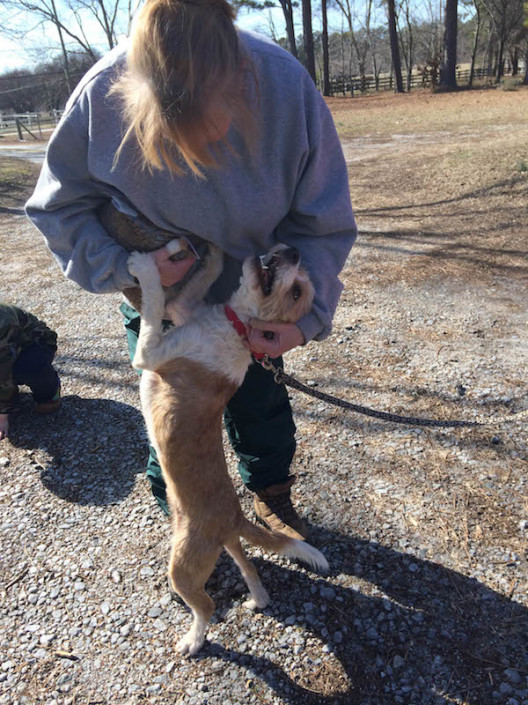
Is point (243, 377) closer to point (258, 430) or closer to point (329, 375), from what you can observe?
point (258, 430)

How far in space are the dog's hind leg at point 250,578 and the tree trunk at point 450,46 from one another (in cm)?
3253

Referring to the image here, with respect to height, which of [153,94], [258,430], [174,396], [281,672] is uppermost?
[153,94]

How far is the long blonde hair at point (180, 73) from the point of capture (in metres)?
1.47

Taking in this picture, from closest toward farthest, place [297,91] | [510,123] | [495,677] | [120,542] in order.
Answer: [297,91], [495,677], [120,542], [510,123]

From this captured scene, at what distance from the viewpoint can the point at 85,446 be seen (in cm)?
368

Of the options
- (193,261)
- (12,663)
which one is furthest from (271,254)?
(12,663)

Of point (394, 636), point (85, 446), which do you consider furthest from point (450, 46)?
point (394, 636)

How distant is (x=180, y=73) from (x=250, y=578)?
2.18m

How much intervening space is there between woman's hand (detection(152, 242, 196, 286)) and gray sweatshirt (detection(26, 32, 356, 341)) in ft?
0.37

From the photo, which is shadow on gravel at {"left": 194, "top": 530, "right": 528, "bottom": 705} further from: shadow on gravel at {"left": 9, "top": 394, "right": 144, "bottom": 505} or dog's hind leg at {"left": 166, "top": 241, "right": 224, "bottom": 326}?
dog's hind leg at {"left": 166, "top": 241, "right": 224, "bottom": 326}

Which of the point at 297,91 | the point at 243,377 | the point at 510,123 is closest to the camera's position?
the point at 297,91

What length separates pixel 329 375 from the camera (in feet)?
13.8

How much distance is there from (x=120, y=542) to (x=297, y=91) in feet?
8.17

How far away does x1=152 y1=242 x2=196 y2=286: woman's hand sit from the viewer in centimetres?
205
